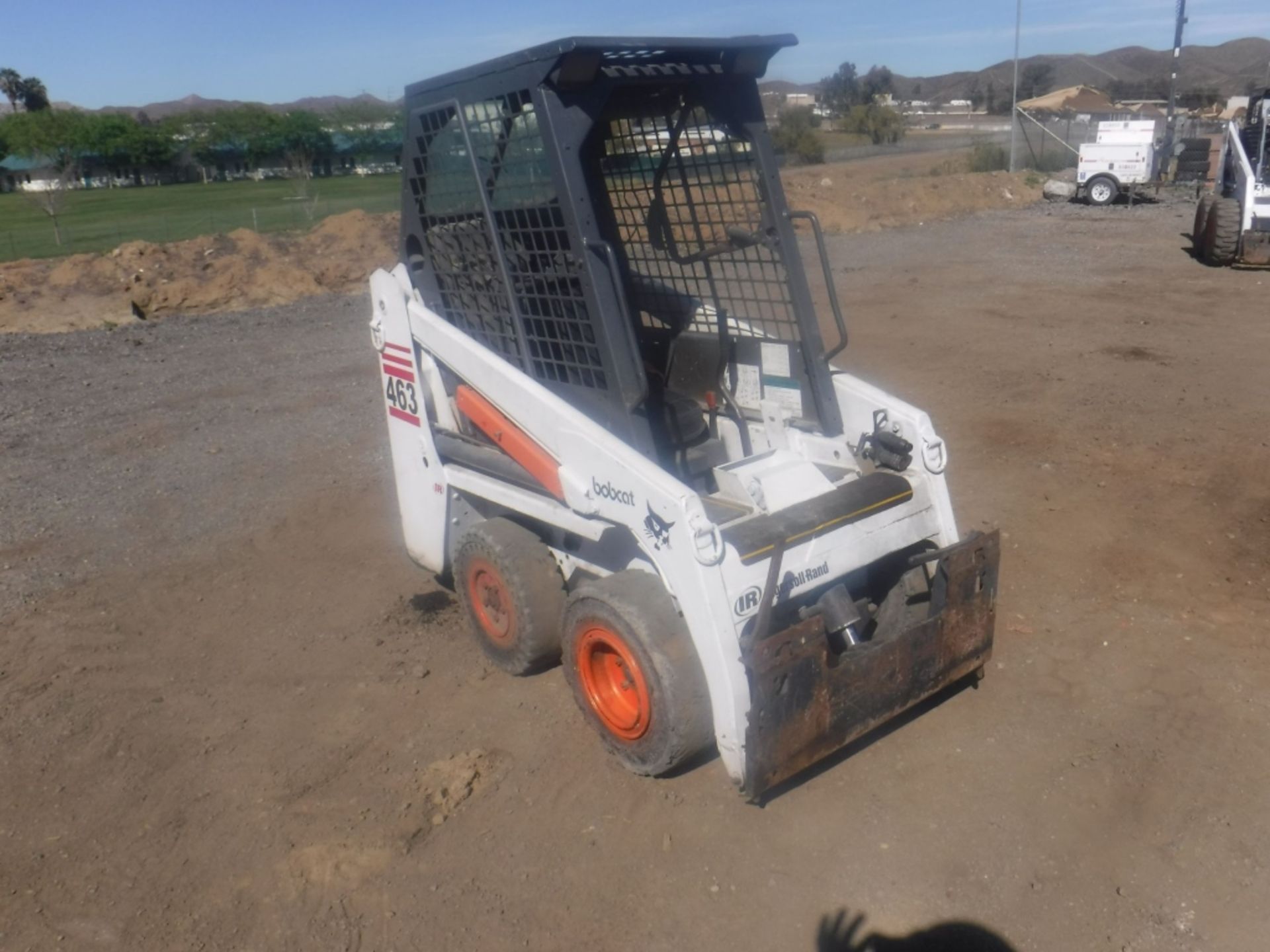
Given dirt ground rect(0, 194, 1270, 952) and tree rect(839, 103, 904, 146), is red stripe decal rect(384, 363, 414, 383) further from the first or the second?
tree rect(839, 103, 904, 146)

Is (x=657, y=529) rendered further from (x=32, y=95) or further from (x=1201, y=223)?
(x=32, y=95)

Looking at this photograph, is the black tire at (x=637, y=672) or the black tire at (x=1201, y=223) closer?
the black tire at (x=637, y=672)

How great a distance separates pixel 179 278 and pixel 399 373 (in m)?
13.5

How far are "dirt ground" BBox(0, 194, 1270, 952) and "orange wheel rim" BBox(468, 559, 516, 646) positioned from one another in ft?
0.75

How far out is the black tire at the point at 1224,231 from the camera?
50.4ft

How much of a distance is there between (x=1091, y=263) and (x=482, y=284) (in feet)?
46.9

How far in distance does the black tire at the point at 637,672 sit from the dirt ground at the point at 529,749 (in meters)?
0.23

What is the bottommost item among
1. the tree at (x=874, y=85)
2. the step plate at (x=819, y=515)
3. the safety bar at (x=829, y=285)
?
the tree at (x=874, y=85)

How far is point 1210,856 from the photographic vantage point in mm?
3559

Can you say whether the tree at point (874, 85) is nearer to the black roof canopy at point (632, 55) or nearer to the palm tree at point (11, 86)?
the black roof canopy at point (632, 55)

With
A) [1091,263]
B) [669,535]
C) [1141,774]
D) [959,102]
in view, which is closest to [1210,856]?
[1141,774]

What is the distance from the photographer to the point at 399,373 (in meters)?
5.12

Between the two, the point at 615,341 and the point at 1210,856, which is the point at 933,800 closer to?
the point at 1210,856

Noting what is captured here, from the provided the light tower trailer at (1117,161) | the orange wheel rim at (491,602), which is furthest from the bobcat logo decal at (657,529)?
the light tower trailer at (1117,161)
